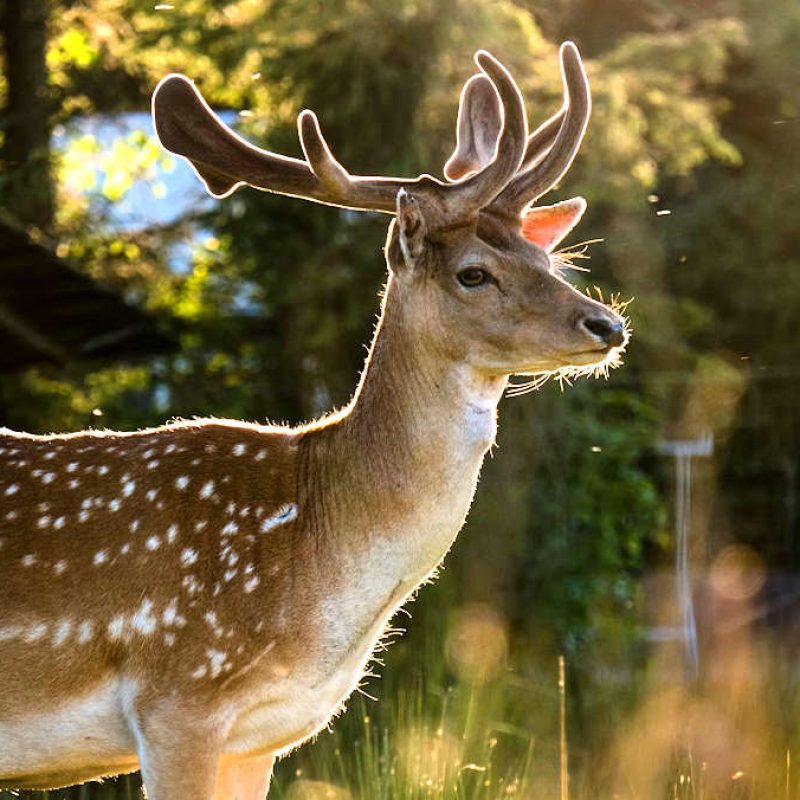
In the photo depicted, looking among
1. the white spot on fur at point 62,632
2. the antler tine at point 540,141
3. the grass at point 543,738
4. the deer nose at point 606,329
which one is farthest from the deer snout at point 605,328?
the grass at point 543,738

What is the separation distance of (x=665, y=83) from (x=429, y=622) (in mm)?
4205

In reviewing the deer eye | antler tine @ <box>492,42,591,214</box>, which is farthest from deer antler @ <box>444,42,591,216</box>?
the deer eye

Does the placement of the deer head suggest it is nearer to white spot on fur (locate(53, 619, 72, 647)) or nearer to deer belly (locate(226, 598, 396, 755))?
deer belly (locate(226, 598, 396, 755))

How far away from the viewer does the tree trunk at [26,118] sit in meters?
11.9

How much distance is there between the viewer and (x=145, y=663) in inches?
159

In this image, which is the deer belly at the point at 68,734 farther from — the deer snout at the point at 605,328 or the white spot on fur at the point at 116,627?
the deer snout at the point at 605,328

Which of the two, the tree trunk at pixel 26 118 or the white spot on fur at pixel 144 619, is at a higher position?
the tree trunk at pixel 26 118

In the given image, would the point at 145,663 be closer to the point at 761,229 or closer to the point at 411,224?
the point at 411,224

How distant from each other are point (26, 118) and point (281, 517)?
9034 millimetres

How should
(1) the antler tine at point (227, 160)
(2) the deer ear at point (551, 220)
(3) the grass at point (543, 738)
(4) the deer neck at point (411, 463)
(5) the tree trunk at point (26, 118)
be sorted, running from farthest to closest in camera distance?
(5) the tree trunk at point (26, 118)
(3) the grass at point (543, 738)
(2) the deer ear at point (551, 220)
(1) the antler tine at point (227, 160)
(4) the deer neck at point (411, 463)

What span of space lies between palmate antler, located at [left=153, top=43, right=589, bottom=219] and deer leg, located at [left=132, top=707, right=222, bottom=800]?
1.33m

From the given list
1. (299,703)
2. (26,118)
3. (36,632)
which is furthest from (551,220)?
(26,118)

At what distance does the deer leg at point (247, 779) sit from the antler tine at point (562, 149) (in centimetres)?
156

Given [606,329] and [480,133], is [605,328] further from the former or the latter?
[480,133]
